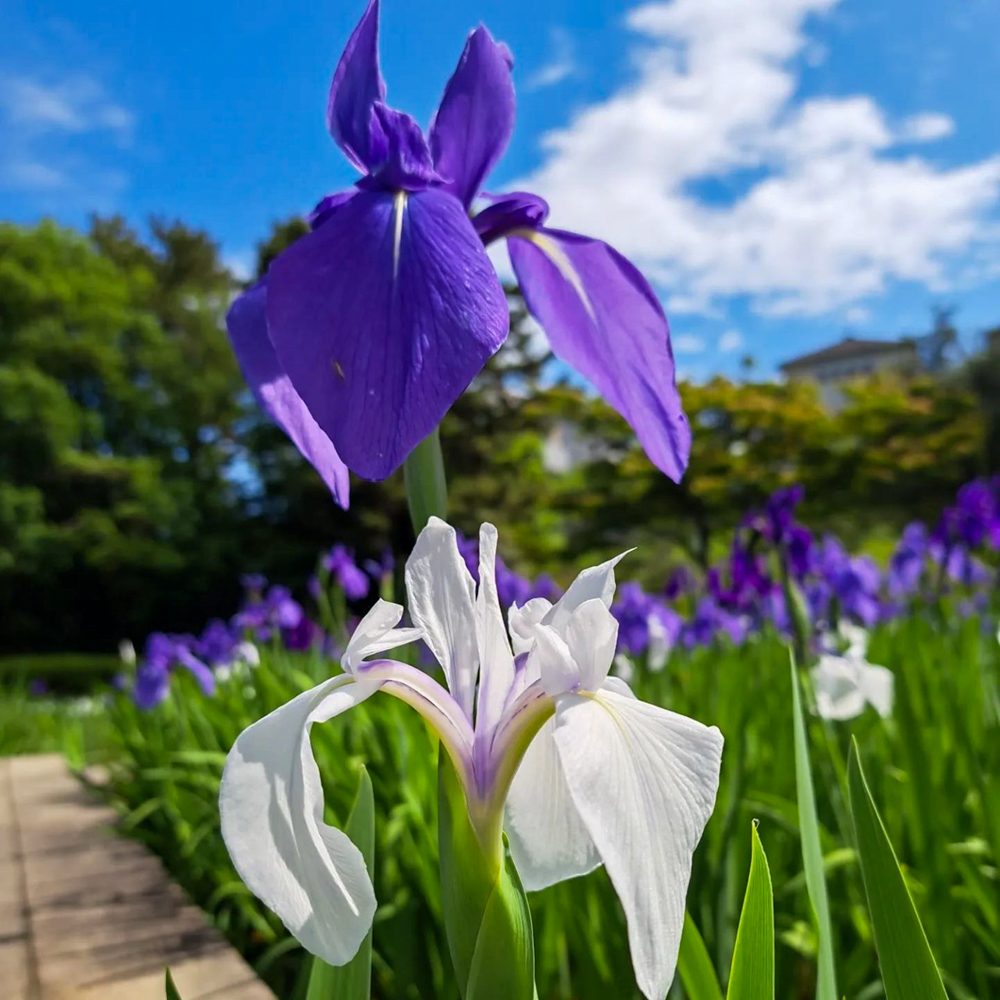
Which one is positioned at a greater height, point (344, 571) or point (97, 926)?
point (344, 571)

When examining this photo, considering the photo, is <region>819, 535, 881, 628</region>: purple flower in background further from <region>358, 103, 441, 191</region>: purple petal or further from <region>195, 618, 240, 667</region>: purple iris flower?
<region>358, 103, 441, 191</region>: purple petal

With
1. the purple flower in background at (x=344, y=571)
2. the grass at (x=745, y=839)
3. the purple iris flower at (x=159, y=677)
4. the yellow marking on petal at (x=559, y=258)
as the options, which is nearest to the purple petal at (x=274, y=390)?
the yellow marking on petal at (x=559, y=258)

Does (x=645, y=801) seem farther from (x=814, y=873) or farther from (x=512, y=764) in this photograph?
(x=814, y=873)

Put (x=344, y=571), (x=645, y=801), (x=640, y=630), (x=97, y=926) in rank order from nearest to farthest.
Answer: (x=645, y=801), (x=97, y=926), (x=640, y=630), (x=344, y=571)

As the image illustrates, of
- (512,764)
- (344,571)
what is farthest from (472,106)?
(344,571)

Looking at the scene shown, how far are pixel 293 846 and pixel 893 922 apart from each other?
38 cm

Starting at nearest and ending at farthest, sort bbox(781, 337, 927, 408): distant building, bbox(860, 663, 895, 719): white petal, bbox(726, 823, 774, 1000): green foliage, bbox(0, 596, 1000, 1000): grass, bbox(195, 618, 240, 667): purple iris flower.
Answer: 1. bbox(726, 823, 774, 1000): green foliage
2. bbox(0, 596, 1000, 1000): grass
3. bbox(860, 663, 895, 719): white petal
4. bbox(195, 618, 240, 667): purple iris flower
5. bbox(781, 337, 927, 408): distant building

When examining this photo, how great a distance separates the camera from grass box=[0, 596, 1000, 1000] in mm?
1256

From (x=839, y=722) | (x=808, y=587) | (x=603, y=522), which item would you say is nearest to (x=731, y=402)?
(x=603, y=522)

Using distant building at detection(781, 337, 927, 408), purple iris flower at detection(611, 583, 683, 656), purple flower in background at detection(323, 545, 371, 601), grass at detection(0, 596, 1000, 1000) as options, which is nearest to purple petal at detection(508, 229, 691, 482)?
grass at detection(0, 596, 1000, 1000)

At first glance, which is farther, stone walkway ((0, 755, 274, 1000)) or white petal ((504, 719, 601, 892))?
stone walkway ((0, 755, 274, 1000))

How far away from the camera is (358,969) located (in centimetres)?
63

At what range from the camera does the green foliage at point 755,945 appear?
56 centimetres

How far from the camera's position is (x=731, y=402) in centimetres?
1694
